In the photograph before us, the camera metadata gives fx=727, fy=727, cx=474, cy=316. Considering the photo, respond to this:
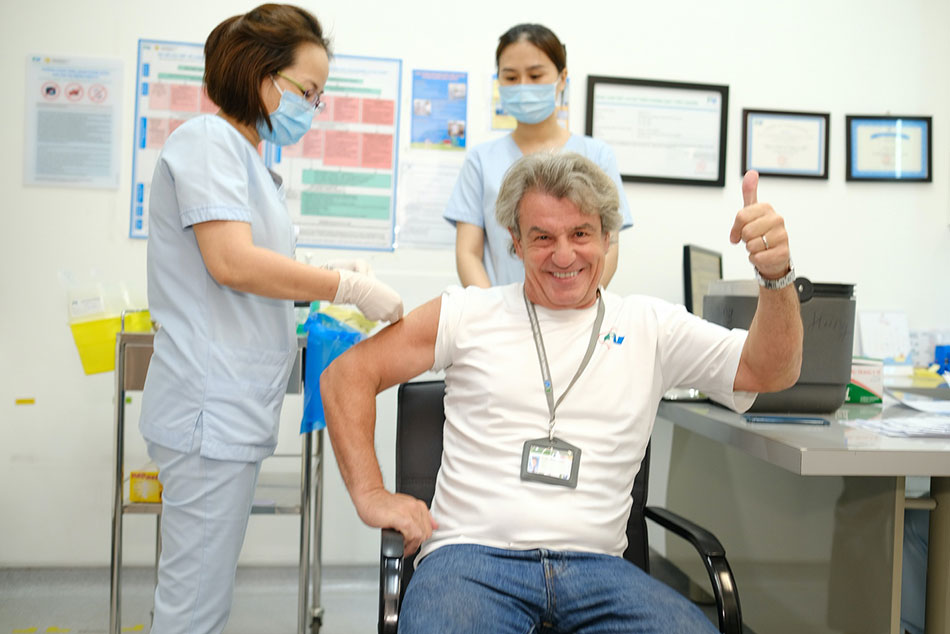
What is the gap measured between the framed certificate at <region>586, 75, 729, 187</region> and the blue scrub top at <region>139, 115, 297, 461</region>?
A: 168 cm

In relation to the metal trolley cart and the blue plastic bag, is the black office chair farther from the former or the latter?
the metal trolley cart

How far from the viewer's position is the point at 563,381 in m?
1.37

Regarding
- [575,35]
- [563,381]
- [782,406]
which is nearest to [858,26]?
[575,35]

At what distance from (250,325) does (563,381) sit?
0.63m

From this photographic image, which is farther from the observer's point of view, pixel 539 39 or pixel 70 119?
pixel 70 119

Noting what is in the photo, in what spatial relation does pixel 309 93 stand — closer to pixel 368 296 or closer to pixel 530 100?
pixel 368 296

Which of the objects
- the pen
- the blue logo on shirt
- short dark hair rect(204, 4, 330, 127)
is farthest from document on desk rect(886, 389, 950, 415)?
short dark hair rect(204, 4, 330, 127)

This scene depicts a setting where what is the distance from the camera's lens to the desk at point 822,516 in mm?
1325

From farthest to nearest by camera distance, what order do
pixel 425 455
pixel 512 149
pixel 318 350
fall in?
pixel 512 149, pixel 318 350, pixel 425 455

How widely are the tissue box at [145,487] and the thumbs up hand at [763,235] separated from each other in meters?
1.66

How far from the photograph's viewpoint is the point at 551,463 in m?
1.29

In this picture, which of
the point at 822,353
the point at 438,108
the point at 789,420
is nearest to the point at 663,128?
the point at 438,108

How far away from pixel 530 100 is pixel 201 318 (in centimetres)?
119

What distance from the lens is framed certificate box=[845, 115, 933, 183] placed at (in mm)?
2861
